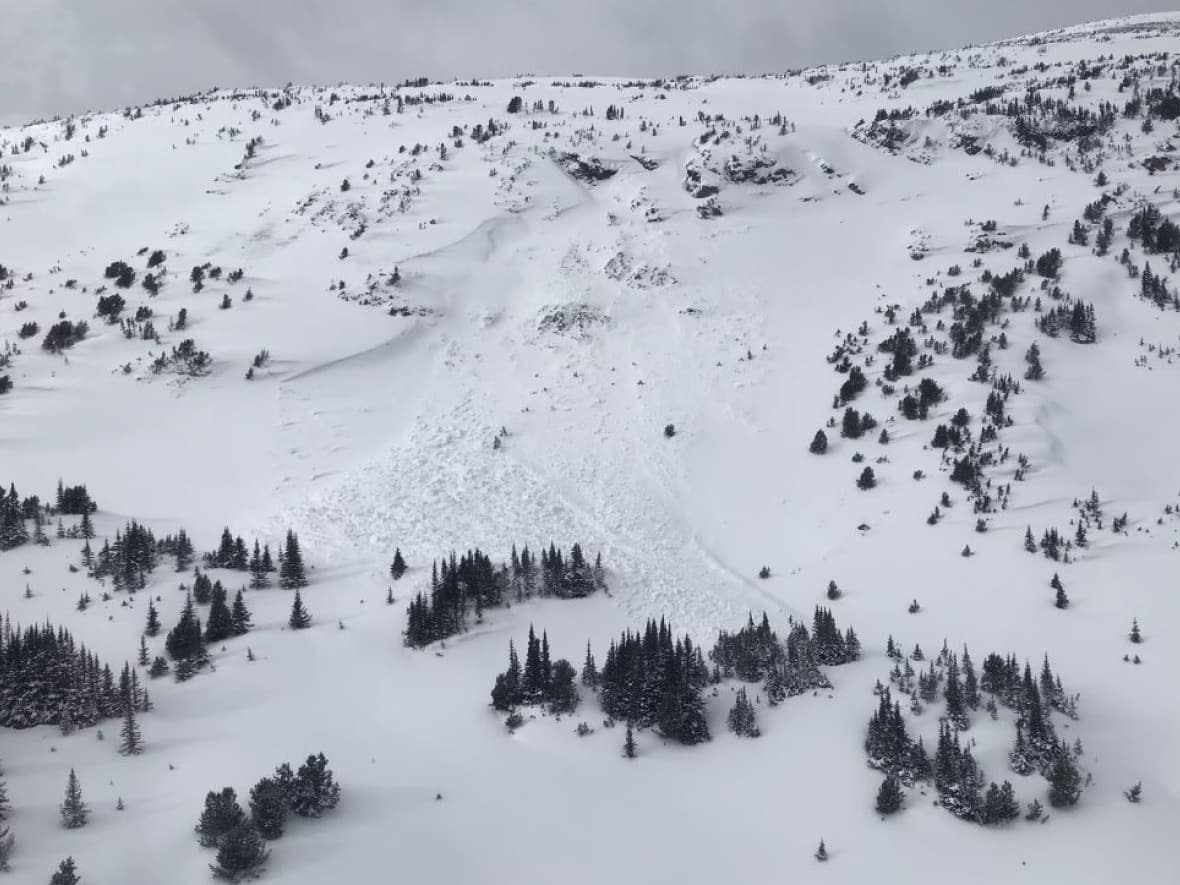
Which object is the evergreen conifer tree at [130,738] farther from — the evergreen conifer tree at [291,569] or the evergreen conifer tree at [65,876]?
the evergreen conifer tree at [291,569]

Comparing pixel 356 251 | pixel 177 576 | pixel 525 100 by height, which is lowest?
pixel 177 576

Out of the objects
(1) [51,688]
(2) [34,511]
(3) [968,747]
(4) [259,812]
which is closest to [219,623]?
(1) [51,688]

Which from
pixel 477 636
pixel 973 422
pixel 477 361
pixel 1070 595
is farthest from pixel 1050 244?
pixel 477 636

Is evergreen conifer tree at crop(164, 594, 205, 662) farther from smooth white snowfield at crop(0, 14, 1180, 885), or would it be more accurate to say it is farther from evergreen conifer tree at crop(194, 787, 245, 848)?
evergreen conifer tree at crop(194, 787, 245, 848)

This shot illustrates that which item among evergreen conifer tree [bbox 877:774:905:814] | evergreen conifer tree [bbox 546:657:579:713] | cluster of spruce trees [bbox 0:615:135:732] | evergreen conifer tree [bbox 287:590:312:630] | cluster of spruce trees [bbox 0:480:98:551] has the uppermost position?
cluster of spruce trees [bbox 0:480:98:551]

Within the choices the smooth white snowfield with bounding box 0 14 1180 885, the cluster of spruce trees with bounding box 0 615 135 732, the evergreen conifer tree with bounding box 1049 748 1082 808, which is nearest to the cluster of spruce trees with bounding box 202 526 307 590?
the smooth white snowfield with bounding box 0 14 1180 885

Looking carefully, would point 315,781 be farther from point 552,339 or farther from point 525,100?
point 525,100

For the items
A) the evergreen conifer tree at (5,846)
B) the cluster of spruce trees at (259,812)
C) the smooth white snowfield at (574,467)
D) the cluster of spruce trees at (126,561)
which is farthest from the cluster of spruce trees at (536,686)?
the cluster of spruce trees at (126,561)
